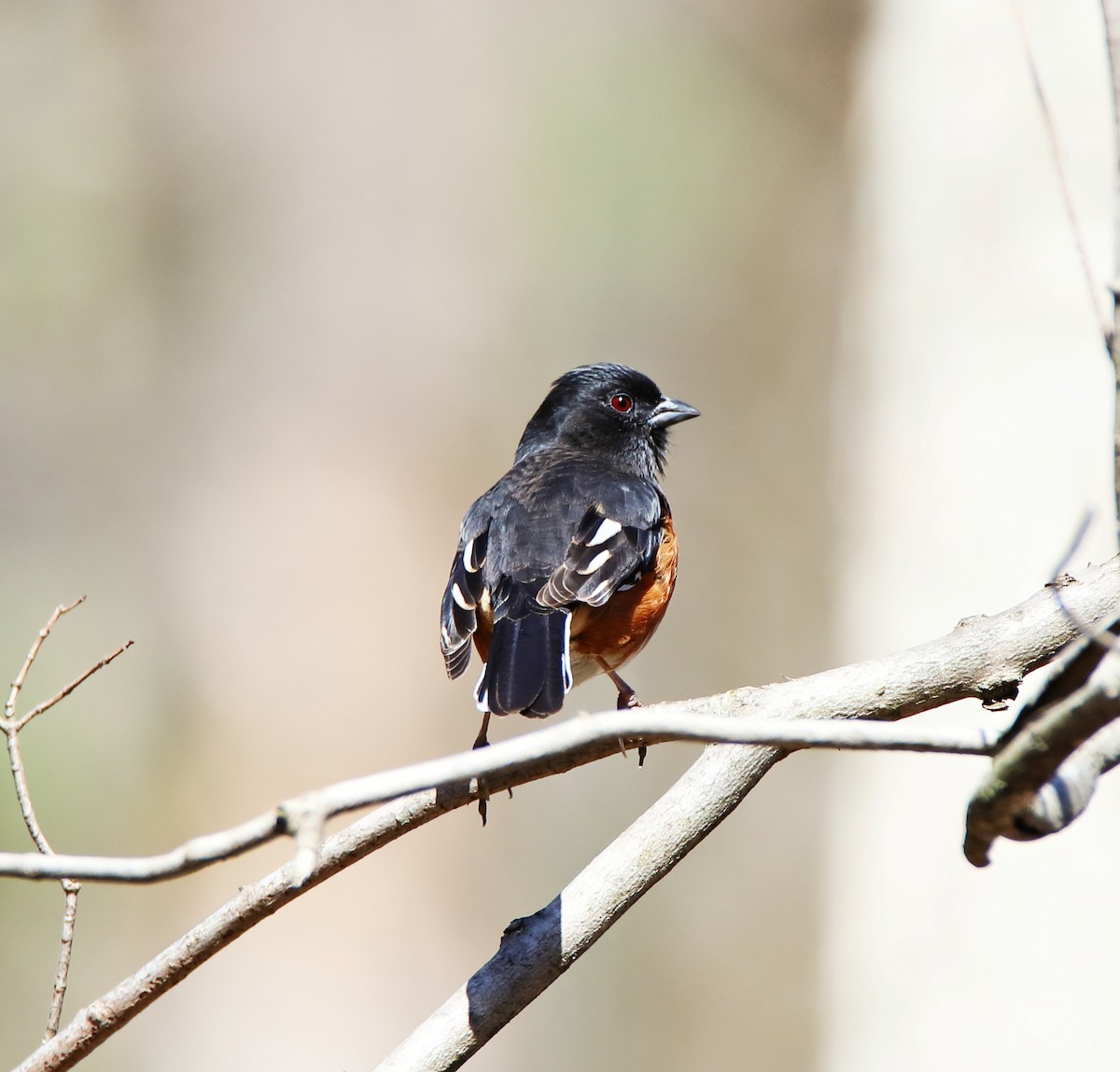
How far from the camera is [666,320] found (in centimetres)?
789

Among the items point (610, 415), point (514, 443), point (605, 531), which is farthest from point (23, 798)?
point (514, 443)

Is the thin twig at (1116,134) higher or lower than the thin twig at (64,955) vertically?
higher

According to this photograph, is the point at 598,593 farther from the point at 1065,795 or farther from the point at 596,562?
the point at 1065,795

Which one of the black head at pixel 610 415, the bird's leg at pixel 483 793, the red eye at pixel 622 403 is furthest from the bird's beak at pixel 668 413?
the bird's leg at pixel 483 793

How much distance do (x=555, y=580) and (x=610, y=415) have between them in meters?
1.43

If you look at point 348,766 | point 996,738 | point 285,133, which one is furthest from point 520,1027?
point 996,738

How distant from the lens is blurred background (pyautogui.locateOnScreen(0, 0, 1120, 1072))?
648 centimetres

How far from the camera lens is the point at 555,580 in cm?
372

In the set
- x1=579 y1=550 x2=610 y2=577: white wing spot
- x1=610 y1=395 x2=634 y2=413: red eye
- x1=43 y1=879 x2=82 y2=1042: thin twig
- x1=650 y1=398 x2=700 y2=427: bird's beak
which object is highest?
x1=610 y1=395 x2=634 y2=413: red eye

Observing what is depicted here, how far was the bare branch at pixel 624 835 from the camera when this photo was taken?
2520mm

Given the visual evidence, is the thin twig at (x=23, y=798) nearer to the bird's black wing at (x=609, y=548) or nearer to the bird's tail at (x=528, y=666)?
the bird's tail at (x=528, y=666)

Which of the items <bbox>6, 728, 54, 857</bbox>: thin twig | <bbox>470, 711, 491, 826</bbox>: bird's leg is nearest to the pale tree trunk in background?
<bbox>470, 711, 491, 826</bbox>: bird's leg

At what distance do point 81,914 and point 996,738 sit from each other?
20.5 ft

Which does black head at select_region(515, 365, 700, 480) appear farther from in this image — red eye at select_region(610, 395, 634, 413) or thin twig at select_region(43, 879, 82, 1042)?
thin twig at select_region(43, 879, 82, 1042)
